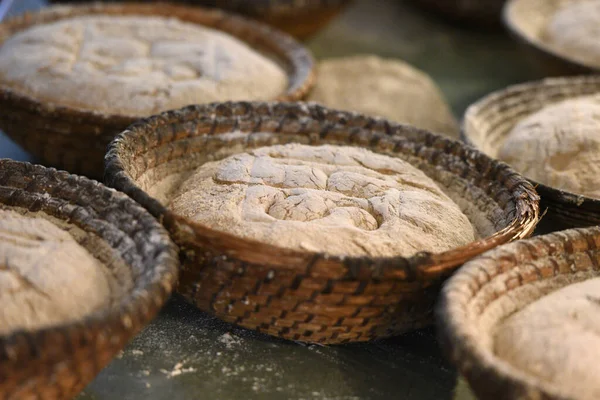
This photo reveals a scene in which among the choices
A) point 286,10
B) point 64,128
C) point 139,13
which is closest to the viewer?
point 64,128

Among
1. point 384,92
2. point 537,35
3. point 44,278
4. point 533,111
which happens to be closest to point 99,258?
point 44,278

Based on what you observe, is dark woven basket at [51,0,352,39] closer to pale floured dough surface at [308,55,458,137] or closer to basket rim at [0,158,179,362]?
pale floured dough surface at [308,55,458,137]

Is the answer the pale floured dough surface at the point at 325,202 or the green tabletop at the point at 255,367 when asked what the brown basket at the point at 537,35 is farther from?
the green tabletop at the point at 255,367

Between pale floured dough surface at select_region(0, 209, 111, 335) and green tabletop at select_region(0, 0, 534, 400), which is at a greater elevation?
pale floured dough surface at select_region(0, 209, 111, 335)

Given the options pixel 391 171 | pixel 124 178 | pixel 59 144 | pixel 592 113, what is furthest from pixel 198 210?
pixel 592 113

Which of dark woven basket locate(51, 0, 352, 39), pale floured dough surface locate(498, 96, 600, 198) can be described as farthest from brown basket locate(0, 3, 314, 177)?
dark woven basket locate(51, 0, 352, 39)

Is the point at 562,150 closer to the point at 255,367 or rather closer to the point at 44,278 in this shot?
the point at 255,367

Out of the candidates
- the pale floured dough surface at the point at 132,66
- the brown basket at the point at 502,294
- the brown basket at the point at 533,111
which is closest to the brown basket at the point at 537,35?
the brown basket at the point at 533,111
